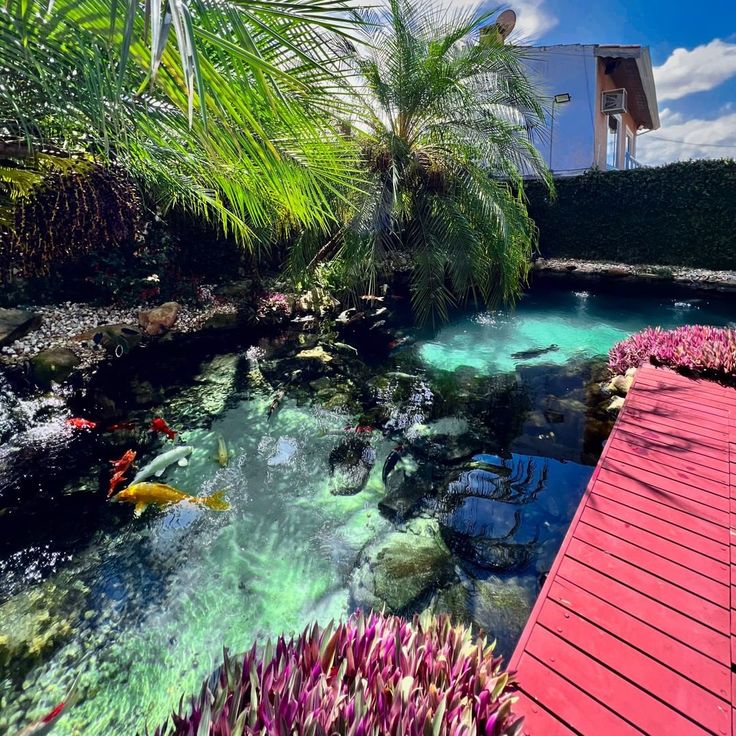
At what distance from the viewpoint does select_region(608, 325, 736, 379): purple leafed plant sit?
5473 millimetres

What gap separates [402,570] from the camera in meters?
3.27

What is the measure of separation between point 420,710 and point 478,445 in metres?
4.00

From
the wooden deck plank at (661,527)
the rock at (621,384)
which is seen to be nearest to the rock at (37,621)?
the wooden deck plank at (661,527)

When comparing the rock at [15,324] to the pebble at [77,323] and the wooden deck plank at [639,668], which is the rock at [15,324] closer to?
the pebble at [77,323]

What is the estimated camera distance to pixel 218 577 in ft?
10.4

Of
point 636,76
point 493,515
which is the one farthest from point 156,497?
point 636,76

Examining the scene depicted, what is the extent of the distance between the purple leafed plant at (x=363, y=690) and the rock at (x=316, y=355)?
6133 millimetres

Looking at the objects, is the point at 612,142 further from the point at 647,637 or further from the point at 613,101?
the point at 647,637

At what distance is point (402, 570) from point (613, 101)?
1985cm

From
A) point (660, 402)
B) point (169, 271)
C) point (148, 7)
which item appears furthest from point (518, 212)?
point (169, 271)

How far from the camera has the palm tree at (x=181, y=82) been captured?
1.58 m

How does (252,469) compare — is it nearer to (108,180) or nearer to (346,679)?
(346,679)

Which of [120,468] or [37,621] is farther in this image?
[120,468]

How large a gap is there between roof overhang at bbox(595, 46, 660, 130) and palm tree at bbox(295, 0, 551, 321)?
10.9 metres
